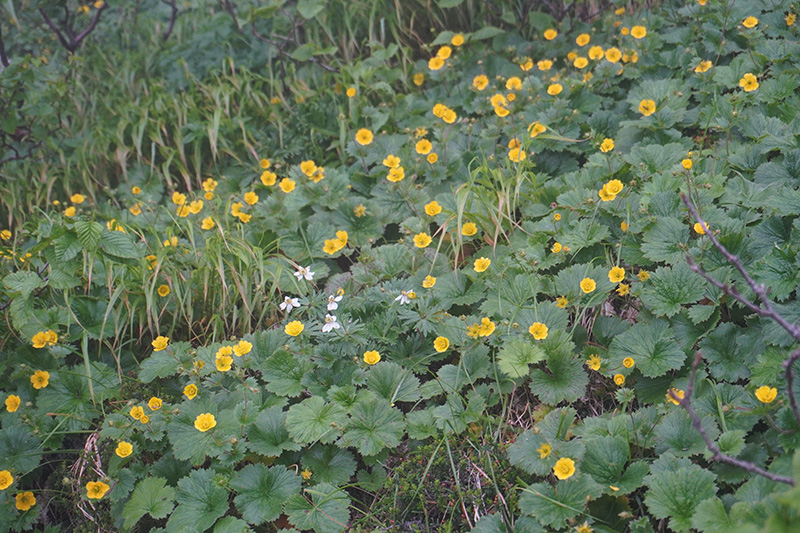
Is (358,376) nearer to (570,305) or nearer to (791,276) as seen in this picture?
(570,305)

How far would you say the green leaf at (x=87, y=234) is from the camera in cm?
230

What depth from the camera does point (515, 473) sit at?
184cm

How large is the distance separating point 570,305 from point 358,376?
776 mm

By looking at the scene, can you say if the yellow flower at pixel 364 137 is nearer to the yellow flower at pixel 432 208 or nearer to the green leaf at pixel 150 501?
the yellow flower at pixel 432 208

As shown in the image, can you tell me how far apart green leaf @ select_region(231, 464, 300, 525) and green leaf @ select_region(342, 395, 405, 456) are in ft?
0.73

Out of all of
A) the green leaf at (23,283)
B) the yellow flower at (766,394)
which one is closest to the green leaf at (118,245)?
the green leaf at (23,283)

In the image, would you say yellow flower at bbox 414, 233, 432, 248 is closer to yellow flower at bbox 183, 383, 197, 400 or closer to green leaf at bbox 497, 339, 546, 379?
green leaf at bbox 497, 339, 546, 379

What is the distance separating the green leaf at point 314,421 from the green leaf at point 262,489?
0.41ft

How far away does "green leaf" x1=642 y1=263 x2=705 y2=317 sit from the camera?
201cm

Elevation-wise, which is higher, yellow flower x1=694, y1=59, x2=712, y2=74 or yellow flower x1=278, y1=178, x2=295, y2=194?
yellow flower x1=694, y1=59, x2=712, y2=74

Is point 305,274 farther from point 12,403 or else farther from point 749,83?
point 749,83

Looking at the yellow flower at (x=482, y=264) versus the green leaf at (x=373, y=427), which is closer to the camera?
the green leaf at (x=373, y=427)

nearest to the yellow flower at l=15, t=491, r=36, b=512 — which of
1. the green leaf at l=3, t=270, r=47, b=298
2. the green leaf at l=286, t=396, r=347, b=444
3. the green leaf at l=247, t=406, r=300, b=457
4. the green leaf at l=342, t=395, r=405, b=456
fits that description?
the green leaf at l=3, t=270, r=47, b=298

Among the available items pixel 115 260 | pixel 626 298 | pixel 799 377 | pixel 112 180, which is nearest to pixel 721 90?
pixel 626 298
